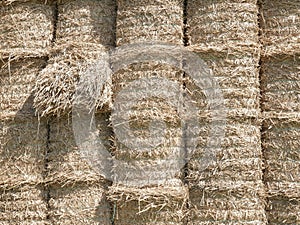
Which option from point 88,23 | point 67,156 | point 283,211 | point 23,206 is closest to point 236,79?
point 283,211

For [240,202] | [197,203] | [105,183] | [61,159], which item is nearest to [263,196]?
[240,202]

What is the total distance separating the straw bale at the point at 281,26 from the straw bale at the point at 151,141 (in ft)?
2.32

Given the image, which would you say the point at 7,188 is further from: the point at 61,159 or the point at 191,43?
the point at 191,43

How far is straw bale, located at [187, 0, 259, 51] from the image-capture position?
13.7ft

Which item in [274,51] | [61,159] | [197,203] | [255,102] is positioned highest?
[274,51]

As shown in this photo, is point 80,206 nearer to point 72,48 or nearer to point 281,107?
point 72,48

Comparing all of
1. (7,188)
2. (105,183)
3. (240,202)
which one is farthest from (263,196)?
(7,188)

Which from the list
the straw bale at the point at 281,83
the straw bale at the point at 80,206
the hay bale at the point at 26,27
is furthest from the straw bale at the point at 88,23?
the straw bale at the point at 281,83

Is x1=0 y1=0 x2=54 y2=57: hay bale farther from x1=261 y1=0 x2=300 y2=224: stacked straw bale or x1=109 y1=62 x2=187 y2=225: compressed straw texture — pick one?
x1=261 y1=0 x2=300 y2=224: stacked straw bale

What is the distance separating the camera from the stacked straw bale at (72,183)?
421cm

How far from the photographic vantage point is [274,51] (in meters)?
4.17

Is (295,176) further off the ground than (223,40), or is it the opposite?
(223,40)

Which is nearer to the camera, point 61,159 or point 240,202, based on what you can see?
point 240,202

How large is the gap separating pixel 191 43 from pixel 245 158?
931mm
